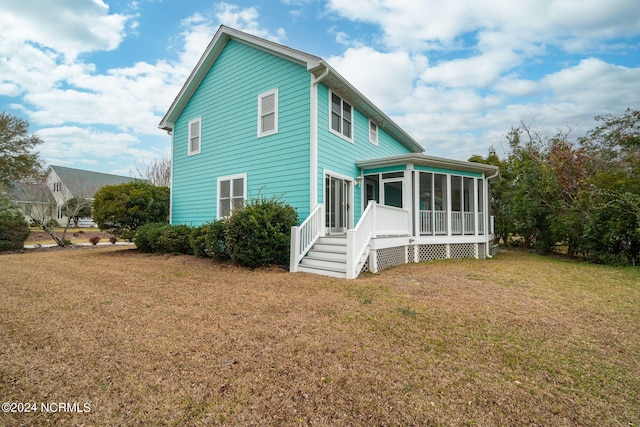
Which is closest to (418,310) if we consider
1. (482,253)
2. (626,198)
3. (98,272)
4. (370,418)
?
(370,418)

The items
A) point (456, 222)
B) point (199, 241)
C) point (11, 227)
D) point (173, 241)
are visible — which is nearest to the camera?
point (199, 241)

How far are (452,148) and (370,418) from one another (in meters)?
24.8

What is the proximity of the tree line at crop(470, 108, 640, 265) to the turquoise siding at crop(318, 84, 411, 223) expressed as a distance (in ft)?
23.3

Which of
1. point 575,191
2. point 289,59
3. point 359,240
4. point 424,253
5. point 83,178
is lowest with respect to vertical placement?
point 424,253

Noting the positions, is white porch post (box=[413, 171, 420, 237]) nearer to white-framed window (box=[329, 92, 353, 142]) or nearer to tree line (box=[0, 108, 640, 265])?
white-framed window (box=[329, 92, 353, 142])

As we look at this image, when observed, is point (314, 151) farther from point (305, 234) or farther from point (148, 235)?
point (148, 235)

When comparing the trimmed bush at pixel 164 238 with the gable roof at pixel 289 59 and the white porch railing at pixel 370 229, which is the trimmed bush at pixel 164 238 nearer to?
the gable roof at pixel 289 59

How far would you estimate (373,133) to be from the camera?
12133 mm

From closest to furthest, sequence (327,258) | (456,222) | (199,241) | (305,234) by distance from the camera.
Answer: (327,258), (305,234), (199,241), (456,222)

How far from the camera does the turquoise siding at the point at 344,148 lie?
8.78m

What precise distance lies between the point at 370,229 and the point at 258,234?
2901 mm

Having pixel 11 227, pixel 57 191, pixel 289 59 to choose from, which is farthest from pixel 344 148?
pixel 57 191

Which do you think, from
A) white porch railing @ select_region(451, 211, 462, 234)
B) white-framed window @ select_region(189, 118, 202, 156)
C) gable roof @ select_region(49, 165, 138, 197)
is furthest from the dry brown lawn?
gable roof @ select_region(49, 165, 138, 197)

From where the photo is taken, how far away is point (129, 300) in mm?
4879
